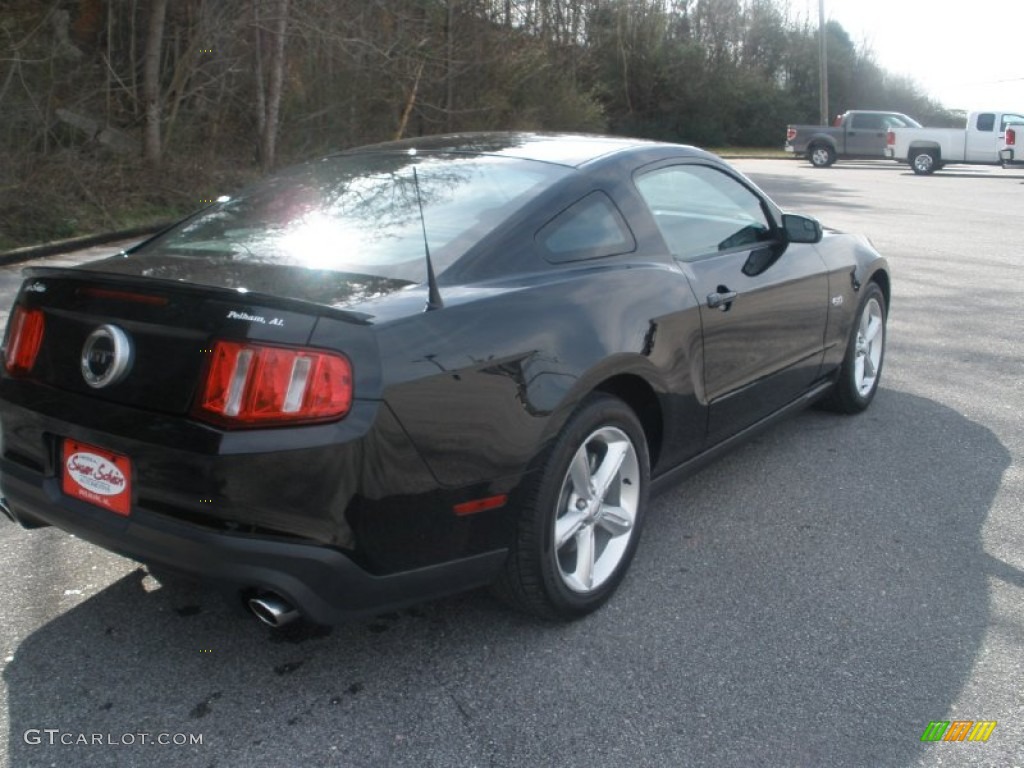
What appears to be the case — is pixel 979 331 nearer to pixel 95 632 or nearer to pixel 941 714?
pixel 941 714

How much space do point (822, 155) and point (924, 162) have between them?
4002 millimetres

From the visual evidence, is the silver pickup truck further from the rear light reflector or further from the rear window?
the rear light reflector

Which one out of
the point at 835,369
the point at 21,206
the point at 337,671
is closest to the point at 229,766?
the point at 337,671

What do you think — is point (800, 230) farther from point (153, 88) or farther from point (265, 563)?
point (153, 88)

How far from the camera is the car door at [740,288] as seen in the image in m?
4.03

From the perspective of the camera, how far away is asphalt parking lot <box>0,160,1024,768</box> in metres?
2.73

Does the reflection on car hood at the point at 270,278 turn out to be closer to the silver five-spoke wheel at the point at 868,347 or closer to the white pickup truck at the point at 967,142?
the silver five-spoke wheel at the point at 868,347

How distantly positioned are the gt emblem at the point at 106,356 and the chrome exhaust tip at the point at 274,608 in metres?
0.72

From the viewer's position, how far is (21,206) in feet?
40.2

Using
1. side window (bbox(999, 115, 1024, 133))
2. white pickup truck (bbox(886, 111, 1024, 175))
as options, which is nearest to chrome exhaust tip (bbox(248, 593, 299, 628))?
white pickup truck (bbox(886, 111, 1024, 175))

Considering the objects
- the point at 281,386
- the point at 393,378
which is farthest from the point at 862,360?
the point at 281,386

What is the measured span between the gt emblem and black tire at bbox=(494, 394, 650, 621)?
1.21 metres

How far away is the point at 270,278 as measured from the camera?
116 inches

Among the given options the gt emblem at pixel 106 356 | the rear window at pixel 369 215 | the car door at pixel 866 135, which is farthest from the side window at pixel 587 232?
the car door at pixel 866 135
